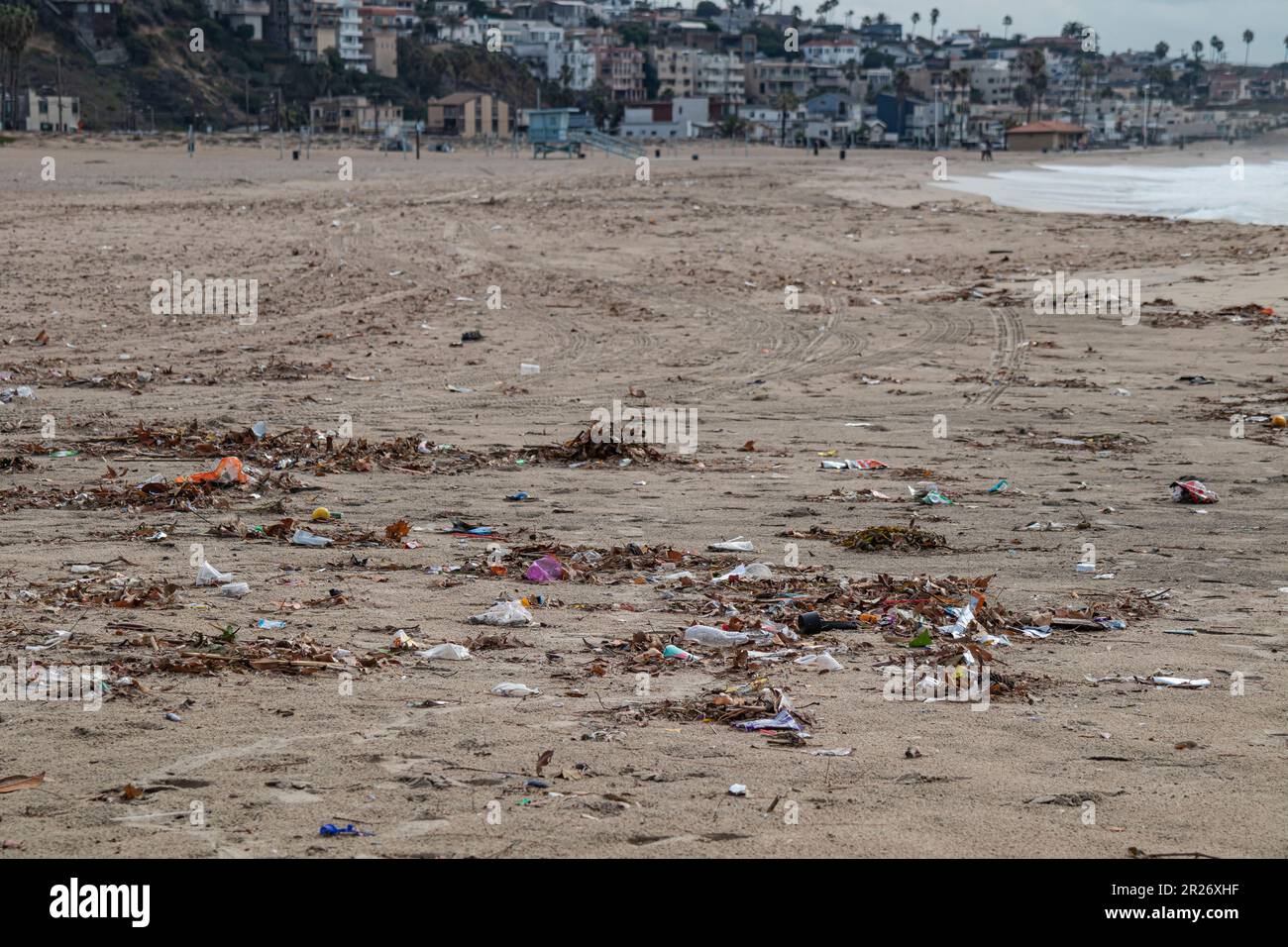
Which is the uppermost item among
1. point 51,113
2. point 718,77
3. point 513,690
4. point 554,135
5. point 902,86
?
point 718,77

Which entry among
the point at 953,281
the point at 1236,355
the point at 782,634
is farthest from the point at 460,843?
the point at 953,281

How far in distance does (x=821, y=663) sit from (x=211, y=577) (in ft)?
9.34

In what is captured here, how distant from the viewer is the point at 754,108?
140 metres

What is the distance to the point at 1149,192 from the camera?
1640 inches

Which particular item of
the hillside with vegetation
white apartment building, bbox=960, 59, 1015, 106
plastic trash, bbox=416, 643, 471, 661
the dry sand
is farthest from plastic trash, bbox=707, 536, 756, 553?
white apartment building, bbox=960, 59, 1015, 106

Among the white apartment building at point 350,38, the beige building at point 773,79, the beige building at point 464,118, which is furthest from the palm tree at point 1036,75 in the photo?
the white apartment building at point 350,38

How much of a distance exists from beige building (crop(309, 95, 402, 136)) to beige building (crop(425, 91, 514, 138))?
111 inches

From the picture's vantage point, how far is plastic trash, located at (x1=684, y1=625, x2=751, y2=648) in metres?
5.61

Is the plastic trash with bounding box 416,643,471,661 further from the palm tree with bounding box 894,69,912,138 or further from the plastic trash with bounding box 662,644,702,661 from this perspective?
the palm tree with bounding box 894,69,912,138

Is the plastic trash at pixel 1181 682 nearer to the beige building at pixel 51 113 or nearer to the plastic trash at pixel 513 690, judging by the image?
the plastic trash at pixel 513 690

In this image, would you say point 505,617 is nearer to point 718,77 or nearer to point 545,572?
point 545,572

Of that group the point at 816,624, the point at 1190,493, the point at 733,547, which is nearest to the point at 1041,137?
the point at 1190,493

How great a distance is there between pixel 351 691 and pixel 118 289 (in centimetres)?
1386

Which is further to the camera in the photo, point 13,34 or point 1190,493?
point 13,34
